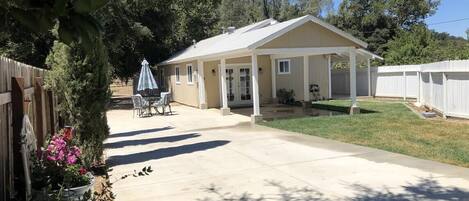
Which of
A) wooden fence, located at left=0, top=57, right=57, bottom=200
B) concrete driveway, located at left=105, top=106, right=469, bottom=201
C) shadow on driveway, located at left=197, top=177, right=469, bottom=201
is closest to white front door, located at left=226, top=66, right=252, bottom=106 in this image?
concrete driveway, located at left=105, top=106, right=469, bottom=201

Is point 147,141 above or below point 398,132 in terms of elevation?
below

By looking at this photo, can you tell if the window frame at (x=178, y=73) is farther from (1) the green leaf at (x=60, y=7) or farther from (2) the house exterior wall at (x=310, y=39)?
(1) the green leaf at (x=60, y=7)

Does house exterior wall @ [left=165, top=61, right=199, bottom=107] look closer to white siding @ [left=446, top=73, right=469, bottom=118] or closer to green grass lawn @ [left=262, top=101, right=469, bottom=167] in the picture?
green grass lawn @ [left=262, top=101, right=469, bottom=167]

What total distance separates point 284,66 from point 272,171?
1790 centimetres

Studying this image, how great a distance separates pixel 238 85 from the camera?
24844 mm

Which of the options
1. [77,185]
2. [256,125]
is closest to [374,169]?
[77,185]

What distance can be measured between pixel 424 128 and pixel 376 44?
4027cm

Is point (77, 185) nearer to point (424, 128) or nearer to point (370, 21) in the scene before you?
point (424, 128)

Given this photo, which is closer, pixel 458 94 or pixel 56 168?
pixel 56 168

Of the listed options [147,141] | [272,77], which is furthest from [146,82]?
[147,141]

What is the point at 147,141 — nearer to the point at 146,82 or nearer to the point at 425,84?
the point at 146,82

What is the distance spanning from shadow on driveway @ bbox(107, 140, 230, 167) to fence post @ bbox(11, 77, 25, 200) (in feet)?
16.1

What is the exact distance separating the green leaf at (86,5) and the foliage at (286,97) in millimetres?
23546

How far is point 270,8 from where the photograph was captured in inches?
2418
